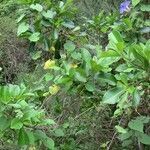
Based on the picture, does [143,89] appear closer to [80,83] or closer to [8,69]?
[80,83]

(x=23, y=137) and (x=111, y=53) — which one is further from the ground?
(x=111, y=53)

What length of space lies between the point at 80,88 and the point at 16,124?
407mm

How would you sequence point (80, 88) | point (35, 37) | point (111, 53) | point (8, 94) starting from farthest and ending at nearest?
point (35, 37) → point (80, 88) → point (8, 94) → point (111, 53)

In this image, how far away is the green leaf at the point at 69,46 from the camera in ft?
7.49

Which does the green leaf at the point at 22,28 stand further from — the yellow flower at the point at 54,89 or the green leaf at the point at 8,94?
the green leaf at the point at 8,94

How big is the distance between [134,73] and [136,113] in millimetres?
457

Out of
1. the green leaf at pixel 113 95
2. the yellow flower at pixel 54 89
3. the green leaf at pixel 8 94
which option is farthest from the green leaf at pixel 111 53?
the yellow flower at pixel 54 89

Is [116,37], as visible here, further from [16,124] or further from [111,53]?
[16,124]

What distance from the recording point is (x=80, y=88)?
6.36 feet

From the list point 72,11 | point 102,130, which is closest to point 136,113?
point 102,130

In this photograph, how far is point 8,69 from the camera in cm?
599

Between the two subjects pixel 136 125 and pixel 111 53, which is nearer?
pixel 111 53

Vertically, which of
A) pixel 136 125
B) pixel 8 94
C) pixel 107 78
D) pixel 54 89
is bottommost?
pixel 136 125

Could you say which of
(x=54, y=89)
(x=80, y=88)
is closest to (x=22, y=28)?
(x=54, y=89)
